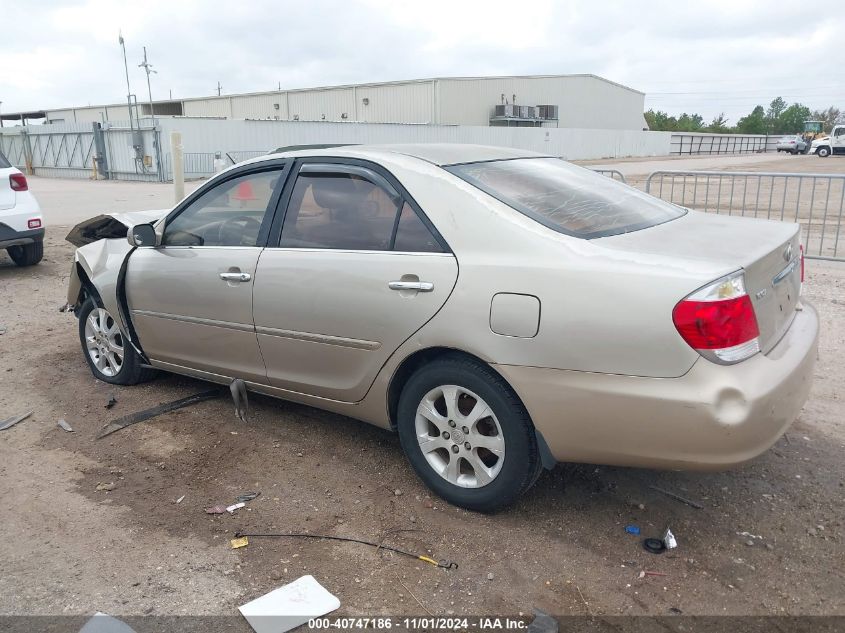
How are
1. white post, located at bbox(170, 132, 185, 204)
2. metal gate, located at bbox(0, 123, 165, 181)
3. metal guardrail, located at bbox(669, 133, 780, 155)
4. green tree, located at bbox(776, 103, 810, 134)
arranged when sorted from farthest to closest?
green tree, located at bbox(776, 103, 810, 134), metal guardrail, located at bbox(669, 133, 780, 155), metal gate, located at bbox(0, 123, 165, 181), white post, located at bbox(170, 132, 185, 204)

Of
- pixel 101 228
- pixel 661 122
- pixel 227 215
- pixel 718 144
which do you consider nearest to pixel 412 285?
pixel 227 215

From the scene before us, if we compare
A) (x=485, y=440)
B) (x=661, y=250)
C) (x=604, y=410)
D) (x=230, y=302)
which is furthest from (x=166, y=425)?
(x=661, y=250)

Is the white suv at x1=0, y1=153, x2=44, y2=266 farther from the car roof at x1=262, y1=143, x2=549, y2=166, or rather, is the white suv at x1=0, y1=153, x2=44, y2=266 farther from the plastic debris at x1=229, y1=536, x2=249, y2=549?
the plastic debris at x1=229, y1=536, x2=249, y2=549

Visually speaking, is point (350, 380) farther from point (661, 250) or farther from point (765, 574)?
point (765, 574)

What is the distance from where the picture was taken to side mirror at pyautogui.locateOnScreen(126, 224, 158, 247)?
437 centimetres

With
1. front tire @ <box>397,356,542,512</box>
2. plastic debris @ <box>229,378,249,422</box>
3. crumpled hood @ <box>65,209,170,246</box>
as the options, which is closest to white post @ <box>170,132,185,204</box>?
crumpled hood @ <box>65,209,170,246</box>

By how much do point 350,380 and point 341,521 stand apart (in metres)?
0.68

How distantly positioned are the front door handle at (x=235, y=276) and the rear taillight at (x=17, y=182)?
6196mm

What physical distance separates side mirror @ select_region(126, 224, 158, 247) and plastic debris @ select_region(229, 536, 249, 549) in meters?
2.03

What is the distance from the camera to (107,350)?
513 cm

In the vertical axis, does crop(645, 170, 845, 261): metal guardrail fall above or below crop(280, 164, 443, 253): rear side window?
below

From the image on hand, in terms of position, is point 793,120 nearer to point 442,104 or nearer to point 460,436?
point 442,104

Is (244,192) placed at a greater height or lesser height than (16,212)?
greater

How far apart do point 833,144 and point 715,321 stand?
2205 inches
